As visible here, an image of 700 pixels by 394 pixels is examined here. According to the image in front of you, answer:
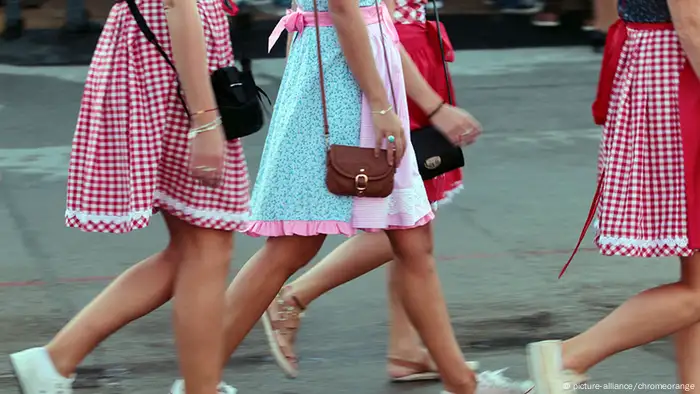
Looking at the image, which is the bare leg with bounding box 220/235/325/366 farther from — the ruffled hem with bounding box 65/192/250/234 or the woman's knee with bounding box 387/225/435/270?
the ruffled hem with bounding box 65/192/250/234

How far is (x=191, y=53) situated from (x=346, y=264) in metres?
1.42

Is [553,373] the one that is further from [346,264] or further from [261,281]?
[346,264]

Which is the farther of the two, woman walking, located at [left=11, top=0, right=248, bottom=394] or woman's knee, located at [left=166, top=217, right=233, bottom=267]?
woman's knee, located at [left=166, top=217, right=233, bottom=267]

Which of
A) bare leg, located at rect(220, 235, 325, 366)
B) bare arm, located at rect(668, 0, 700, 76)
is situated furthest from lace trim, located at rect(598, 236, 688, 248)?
bare leg, located at rect(220, 235, 325, 366)

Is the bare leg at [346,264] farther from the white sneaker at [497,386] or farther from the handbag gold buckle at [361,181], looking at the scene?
the handbag gold buckle at [361,181]

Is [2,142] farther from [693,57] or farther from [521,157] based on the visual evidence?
[693,57]

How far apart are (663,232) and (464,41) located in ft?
32.9

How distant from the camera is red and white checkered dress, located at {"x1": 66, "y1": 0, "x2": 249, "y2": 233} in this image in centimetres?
350

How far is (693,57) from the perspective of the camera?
3.56 m

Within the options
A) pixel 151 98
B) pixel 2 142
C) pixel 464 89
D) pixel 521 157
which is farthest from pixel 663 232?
pixel 464 89

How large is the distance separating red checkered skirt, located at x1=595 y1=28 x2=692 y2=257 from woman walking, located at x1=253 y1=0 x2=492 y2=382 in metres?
0.73

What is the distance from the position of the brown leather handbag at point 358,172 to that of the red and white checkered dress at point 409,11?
2.20ft

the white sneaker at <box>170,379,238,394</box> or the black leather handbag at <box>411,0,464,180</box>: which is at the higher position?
the black leather handbag at <box>411,0,464,180</box>

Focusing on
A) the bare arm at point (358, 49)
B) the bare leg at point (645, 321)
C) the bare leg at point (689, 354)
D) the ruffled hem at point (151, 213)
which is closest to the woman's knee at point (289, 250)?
the ruffled hem at point (151, 213)
